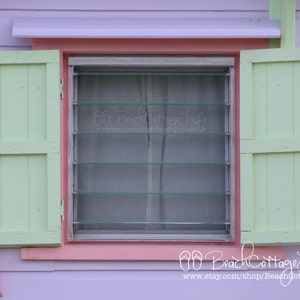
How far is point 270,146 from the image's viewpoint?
5.33 meters

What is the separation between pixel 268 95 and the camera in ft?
17.6

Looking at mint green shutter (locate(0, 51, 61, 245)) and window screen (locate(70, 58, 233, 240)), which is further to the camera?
window screen (locate(70, 58, 233, 240))

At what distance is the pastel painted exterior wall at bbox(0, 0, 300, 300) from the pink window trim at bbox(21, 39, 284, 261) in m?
0.04

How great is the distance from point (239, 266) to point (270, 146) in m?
0.77

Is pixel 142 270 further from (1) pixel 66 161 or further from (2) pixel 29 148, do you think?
(2) pixel 29 148

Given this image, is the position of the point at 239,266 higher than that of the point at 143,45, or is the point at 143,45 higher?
the point at 143,45

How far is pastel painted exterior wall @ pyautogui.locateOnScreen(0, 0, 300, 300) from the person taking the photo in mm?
5426

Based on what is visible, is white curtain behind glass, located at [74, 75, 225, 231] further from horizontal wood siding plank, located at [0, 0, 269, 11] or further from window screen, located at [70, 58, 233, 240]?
horizontal wood siding plank, located at [0, 0, 269, 11]

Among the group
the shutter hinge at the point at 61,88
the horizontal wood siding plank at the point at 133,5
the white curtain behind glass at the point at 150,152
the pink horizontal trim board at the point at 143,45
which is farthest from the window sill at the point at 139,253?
the horizontal wood siding plank at the point at 133,5

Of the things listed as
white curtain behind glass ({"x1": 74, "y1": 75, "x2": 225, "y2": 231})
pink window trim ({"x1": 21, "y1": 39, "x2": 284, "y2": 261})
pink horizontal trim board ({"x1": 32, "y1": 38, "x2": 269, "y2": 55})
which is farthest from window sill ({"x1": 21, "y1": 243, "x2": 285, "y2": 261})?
pink horizontal trim board ({"x1": 32, "y1": 38, "x2": 269, "y2": 55})

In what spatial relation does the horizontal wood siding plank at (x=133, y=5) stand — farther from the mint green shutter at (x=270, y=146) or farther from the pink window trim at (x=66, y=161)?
the mint green shutter at (x=270, y=146)

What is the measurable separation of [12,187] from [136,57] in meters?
1.11

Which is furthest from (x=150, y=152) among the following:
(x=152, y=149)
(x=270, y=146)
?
(x=270, y=146)
